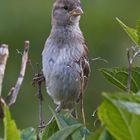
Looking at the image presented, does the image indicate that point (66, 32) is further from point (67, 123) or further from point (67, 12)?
point (67, 123)

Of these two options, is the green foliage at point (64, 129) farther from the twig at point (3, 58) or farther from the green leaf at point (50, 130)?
the twig at point (3, 58)

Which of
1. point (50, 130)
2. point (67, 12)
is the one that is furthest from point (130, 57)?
point (67, 12)

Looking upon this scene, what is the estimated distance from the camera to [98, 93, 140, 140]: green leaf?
69 centimetres

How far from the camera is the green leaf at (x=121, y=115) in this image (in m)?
0.69

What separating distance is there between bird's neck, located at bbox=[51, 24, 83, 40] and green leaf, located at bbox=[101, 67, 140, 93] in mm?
1757

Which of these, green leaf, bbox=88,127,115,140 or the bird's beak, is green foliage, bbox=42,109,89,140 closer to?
green leaf, bbox=88,127,115,140

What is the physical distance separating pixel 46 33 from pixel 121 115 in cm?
358

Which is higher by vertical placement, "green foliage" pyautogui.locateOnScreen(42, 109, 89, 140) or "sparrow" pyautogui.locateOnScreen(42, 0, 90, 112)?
"green foliage" pyautogui.locateOnScreen(42, 109, 89, 140)

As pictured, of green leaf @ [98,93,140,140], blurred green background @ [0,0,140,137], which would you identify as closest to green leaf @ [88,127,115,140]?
green leaf @ [98,93,140,140]

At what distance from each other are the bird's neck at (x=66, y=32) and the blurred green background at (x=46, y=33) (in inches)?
42.0

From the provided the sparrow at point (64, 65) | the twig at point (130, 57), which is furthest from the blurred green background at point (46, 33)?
the twig at point (130, 57)

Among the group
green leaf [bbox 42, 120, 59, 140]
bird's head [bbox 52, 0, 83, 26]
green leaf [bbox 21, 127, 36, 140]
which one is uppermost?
green leaf [bbox 21, 127, 36, 140]

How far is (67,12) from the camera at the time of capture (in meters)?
2.94

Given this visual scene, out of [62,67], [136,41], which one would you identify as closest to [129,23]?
[62,67]
